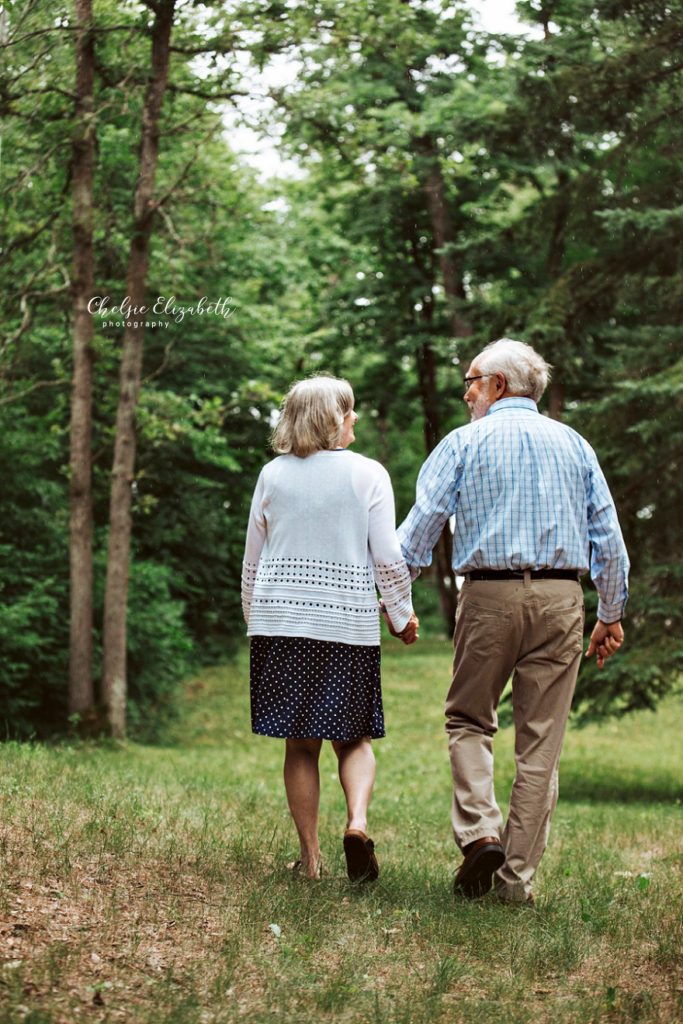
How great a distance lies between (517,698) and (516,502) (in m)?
0.87

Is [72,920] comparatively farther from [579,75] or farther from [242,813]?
[579,75]

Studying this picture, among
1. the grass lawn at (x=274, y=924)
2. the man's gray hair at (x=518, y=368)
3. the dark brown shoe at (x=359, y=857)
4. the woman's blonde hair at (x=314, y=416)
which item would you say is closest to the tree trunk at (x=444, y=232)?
the grass lawn at (x=274, y=924)

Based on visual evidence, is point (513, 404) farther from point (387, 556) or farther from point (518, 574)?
point (387, 556)

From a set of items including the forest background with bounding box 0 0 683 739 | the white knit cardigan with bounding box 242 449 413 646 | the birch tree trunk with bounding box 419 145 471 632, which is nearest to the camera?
the white knit cardigan with bounding box 242 449 413 646

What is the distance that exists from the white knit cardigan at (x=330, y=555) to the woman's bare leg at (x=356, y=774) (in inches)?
19.7

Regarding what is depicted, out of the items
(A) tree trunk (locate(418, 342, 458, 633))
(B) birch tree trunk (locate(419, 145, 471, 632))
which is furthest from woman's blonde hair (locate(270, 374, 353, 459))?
(A) tree trunk (locate(418, 342, 458, 633))

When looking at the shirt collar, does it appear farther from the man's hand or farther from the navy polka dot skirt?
the navy polka dot skirt

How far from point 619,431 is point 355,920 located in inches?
282

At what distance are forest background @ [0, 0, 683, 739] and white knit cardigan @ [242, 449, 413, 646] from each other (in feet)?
14.2

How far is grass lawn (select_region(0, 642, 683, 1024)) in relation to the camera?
3.60 m

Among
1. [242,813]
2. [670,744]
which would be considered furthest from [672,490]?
[670,744]

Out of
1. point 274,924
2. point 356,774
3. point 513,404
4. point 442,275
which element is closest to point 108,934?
point 274,924

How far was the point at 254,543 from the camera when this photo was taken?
539cm

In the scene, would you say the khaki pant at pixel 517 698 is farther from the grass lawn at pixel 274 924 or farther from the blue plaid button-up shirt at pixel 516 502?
the grass lawn at pixel 274 924
